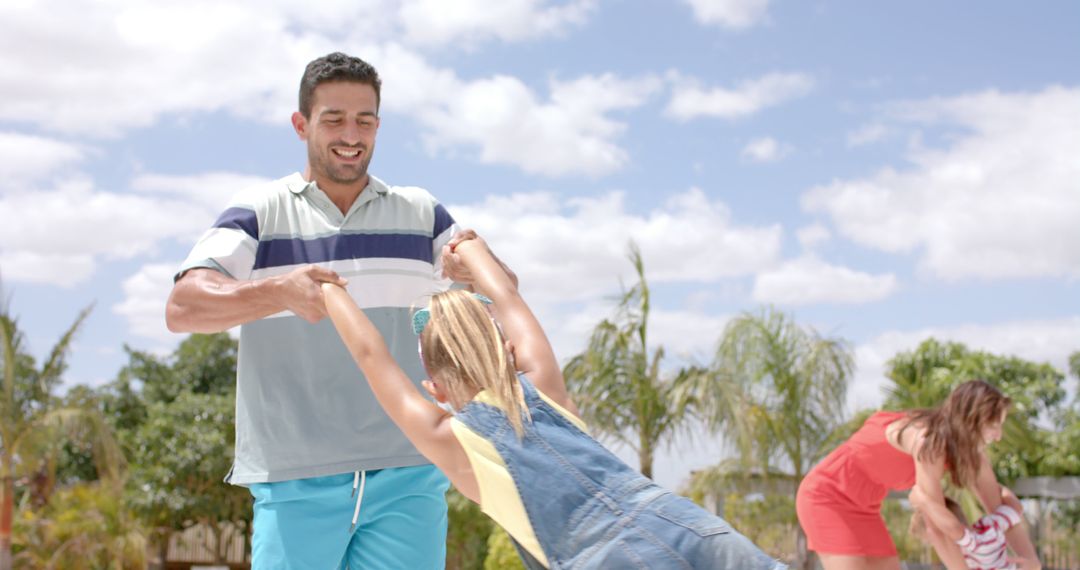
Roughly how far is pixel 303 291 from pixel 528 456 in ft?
2.15

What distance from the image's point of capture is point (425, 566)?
2867mm

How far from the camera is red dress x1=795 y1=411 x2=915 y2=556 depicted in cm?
495

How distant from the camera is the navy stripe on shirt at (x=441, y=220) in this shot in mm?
3098

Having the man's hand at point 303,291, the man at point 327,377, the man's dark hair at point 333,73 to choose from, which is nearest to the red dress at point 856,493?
the man at point 327,377

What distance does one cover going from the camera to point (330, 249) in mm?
2916

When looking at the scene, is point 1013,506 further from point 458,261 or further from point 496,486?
point 496,486

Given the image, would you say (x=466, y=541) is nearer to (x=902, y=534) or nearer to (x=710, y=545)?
(x=902, y=534)

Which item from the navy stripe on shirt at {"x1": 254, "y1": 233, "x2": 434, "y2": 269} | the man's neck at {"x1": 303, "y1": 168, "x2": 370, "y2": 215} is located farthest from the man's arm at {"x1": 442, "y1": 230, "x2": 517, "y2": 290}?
the man's neck at {"x1": 303, "y1": 168, "x2": 370, "y2": 215}

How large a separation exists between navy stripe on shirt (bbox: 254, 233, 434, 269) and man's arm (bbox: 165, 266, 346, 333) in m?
0.22

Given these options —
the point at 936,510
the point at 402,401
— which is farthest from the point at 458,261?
the point at 936,510

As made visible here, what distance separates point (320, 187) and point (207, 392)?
25248mm

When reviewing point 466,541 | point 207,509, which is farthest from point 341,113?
point 207,509

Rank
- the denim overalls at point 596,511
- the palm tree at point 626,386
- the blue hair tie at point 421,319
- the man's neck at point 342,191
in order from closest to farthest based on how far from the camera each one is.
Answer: the denim overalls at point 596,511 < the blue hair tie at point 421,319 < the man's neck at point 342,191 < the palm tree at point 626,386

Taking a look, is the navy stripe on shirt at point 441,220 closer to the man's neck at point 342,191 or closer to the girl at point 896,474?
the man's neck at point 342,191
